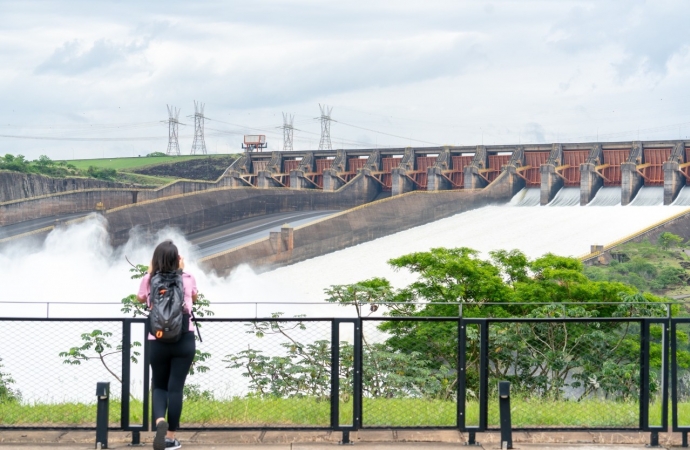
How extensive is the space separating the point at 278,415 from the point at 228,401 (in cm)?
57

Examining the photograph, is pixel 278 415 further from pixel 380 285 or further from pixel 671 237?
pixel 671 237

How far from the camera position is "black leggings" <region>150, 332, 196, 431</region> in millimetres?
6988

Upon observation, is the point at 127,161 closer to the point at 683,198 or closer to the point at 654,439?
the point at 683,198

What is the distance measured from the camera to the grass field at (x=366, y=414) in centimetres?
808

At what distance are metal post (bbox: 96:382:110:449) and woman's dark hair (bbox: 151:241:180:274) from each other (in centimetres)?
126

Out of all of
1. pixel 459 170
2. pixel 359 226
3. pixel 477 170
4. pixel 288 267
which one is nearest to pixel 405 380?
pixel 288 267

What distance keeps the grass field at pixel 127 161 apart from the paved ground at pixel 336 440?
6846 centimetres

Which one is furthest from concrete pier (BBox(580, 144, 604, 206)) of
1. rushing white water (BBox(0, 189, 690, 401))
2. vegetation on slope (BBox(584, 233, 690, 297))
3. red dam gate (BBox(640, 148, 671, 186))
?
vegetation on slope (BBox(584, 233, 690, 297))

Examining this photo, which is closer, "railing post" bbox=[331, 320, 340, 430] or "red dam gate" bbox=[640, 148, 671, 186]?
"railing post" bbox=[331, 320, 340, 430]

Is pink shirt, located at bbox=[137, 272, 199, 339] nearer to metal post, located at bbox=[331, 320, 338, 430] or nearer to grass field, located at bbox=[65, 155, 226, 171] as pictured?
metal post, located at bbox=[331, 320, 338, 430]

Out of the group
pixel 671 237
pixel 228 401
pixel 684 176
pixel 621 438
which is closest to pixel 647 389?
pixel 621 438

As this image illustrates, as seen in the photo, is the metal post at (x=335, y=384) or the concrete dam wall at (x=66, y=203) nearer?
the metal post at (x=335, y=384)

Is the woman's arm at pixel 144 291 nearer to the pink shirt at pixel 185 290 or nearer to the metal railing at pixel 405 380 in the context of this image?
the pink shirt at pixel 185 290

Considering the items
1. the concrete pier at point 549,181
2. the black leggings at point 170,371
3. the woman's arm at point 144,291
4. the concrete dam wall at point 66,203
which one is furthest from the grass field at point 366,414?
the concrete pier at point 549,181
